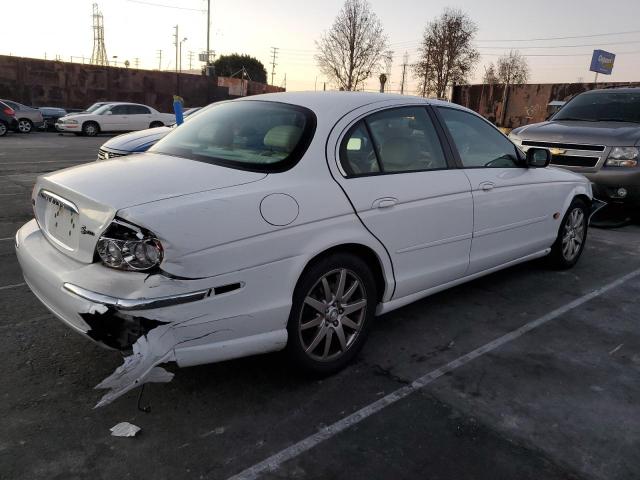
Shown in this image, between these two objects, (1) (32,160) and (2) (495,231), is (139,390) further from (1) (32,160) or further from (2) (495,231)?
(1) (32,160)

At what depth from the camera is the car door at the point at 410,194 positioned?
3.15 metres

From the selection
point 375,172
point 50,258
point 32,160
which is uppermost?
point 375,172

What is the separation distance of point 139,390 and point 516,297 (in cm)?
317

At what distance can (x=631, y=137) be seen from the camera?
6910 millimetres

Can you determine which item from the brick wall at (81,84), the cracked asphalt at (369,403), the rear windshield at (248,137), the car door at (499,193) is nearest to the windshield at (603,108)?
the car door at (499,193)

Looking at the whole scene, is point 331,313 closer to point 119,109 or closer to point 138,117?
point 138,117

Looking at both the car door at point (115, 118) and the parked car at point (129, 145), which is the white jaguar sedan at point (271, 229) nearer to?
the parked car at point (129, 145)

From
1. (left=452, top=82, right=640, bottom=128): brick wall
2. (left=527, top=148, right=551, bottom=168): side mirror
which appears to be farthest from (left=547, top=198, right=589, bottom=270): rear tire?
(left=452, top=82, right=640, bottom=128): brick wall

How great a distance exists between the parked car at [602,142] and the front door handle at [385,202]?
16.2 ft

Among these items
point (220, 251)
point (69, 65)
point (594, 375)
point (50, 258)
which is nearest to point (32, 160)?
point (50, 258)

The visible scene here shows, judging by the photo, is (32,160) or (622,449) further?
(32,160)

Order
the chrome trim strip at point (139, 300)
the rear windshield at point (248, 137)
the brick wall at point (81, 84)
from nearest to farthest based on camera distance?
the chrome trim strip at point (139, 300)
the rear windshield at point (248, 137)
the brick wall at point (81, 84)

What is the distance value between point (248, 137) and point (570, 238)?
3563mm

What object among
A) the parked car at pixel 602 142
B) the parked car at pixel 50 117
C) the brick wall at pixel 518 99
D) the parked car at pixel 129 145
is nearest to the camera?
the parked car at pixel 602 142
